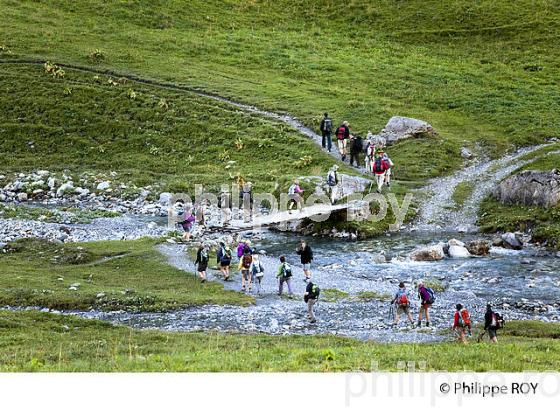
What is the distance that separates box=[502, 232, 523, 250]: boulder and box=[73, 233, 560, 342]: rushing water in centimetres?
64

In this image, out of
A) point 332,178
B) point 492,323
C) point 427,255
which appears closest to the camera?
point 492,323

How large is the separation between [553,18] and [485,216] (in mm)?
57396

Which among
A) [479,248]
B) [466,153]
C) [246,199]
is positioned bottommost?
[479,248]

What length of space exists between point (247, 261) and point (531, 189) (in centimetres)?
2335

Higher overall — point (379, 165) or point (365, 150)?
point (365, 150)

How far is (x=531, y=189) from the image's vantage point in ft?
169

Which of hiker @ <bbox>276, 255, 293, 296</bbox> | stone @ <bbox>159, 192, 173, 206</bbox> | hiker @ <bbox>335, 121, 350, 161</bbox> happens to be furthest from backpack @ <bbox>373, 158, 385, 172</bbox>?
hiker @ <bbox>276, 255, 293, 296</bbox>

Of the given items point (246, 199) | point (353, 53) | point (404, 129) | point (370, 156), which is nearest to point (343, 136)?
point (370, 156)

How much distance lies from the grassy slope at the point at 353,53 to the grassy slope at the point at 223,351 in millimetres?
35634

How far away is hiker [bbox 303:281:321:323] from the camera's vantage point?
105ft

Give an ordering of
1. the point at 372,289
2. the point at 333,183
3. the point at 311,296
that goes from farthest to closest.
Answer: the point at 333,183 → the point at 372,289 → the point at 311,296

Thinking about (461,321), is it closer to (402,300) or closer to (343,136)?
(402,300)

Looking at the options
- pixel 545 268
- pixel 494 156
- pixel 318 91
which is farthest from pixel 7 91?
pixel 545 268

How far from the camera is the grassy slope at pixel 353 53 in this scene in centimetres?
7350
